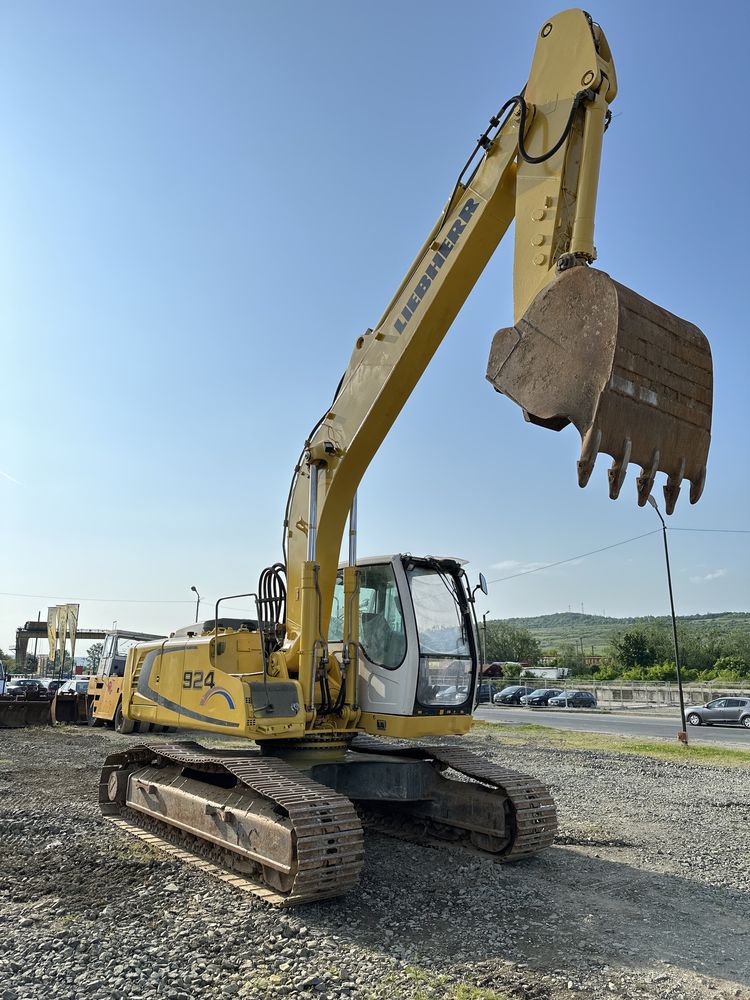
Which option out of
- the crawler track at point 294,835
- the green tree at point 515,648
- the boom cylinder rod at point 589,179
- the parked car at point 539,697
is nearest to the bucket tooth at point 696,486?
the boom cylinder rod at point 589,179

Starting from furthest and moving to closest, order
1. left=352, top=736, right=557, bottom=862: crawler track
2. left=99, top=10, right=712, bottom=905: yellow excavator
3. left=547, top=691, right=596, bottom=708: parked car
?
1. left=547, top=691, right=596, bottom=708: parked car
2. left=352, top=736, right=557, bottom=862: crawler track
3. left=99, top=10, right=712, bottom=905: yellow excavator

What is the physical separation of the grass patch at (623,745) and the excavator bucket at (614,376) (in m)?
11.0

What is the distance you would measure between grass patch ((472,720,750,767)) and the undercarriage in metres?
7.61

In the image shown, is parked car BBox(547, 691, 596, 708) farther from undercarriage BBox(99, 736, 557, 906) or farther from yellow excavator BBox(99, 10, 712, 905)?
yellow excavator BBox(99, 10, 712, 905)

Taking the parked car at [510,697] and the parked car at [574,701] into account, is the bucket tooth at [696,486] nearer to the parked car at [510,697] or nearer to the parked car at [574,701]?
the parked car at [574,701]

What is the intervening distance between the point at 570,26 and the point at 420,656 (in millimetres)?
5409

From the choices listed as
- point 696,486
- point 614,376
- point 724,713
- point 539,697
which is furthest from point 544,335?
point 539,697

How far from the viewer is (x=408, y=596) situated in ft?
24.2

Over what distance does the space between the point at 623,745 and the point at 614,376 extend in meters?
16.1

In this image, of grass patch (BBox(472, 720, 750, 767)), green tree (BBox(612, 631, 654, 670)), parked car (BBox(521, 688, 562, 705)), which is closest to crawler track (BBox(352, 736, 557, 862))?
grass patch (BBox(472, 720, 750, 767))

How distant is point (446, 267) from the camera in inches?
270

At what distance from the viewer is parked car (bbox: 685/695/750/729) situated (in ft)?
97.9

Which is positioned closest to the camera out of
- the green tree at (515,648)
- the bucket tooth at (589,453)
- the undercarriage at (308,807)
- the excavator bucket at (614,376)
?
the bucket tooth at (589,453)

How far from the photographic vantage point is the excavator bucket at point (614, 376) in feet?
16.2
